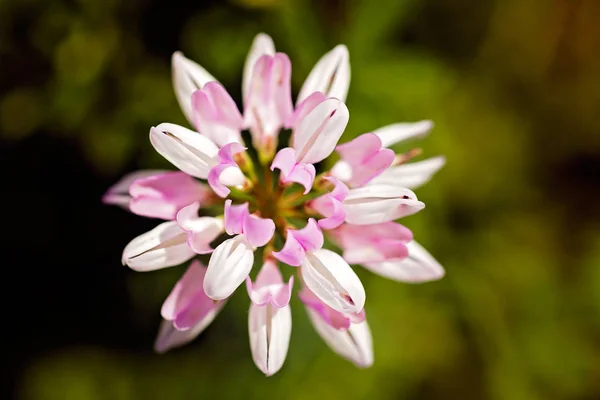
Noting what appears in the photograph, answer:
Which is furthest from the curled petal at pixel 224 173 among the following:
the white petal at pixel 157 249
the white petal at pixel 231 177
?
the white petal at pixel 157 249

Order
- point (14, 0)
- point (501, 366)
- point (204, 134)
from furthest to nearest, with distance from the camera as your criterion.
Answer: point (501, 366) < point (14, 0) < point (204, 134)

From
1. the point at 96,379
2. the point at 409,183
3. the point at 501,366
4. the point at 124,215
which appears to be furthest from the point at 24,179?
the point at 501,366

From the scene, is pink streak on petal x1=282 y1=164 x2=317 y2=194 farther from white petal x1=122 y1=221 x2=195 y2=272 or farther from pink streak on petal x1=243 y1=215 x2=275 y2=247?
white petal x1=122 y1=221 x2=195 y2=272

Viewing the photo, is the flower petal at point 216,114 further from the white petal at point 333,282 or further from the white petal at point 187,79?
the white petal at point 333,282

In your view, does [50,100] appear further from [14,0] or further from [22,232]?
[22,232]

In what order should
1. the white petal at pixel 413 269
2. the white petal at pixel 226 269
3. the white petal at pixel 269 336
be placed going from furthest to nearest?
the white petal at pixel 413 269
the white petal at pixel 269 336
the white petal at pixel 226 269
